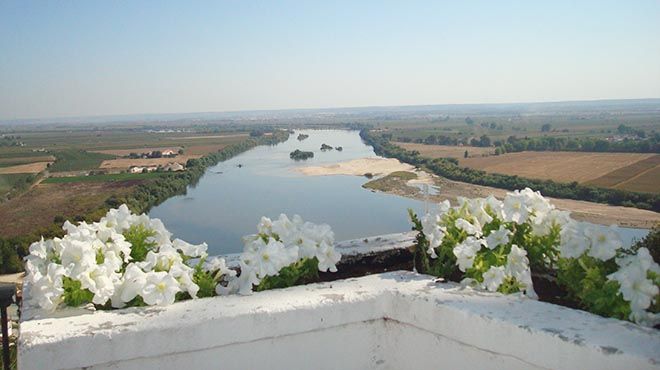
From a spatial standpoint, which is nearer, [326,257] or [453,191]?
[326,257]

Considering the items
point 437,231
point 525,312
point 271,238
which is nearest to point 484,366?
point 525,312

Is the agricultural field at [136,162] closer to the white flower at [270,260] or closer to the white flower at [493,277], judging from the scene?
the white flower at [270,260]

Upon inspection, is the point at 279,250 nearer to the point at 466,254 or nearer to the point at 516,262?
the point at 466,254

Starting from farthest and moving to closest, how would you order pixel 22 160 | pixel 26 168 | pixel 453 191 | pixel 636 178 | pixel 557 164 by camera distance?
1. pixel 22 160
2. pixel 26 168
3. pixel 557 164
4. pixel 453 191
5. pixel 636 178

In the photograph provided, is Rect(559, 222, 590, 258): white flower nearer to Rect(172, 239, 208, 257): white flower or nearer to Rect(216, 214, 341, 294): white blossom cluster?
Rect(216, 214, 341, 294): white blossom cluster

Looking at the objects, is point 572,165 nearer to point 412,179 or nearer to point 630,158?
point 630,158

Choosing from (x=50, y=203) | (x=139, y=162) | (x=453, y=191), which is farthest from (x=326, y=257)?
(x=139, y=162)

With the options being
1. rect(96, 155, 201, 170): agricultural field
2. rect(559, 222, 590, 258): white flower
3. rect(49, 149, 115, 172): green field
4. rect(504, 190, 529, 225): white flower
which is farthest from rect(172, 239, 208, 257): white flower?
rect(49, 149, 115, 172): green field
